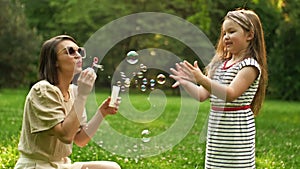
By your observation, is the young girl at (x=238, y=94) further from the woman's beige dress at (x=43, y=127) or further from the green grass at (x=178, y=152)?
the green grass at (x=178, y=152)

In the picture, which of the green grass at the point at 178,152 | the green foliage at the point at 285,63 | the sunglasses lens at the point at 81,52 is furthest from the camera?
the green foliage at the point at 285,63

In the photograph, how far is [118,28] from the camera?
29484mm

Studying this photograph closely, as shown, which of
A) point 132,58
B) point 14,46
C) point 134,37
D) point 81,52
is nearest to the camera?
point 81,52

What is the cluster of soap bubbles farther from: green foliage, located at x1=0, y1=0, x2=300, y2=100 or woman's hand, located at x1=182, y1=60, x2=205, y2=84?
green foliage, located at x1=0, y1=0, x2=300, y2=100

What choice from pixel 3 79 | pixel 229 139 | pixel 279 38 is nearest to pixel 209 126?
pixel 229 139

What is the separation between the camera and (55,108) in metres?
3.65

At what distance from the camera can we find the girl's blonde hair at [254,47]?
4.16m


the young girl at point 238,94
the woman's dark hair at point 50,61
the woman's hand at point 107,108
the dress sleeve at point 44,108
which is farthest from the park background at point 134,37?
the dress sleeve at point 44,108

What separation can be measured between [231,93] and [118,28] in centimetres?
2578

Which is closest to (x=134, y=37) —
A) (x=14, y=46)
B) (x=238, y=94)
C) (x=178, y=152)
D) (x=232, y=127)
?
(x=14, y=46)

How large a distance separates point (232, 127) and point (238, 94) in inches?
10.5

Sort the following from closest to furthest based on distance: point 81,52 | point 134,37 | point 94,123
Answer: point 81,52
point 94,123
point 134,37

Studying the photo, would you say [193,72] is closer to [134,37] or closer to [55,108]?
[55,108]

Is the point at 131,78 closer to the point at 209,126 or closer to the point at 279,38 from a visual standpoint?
the point at 209,126
